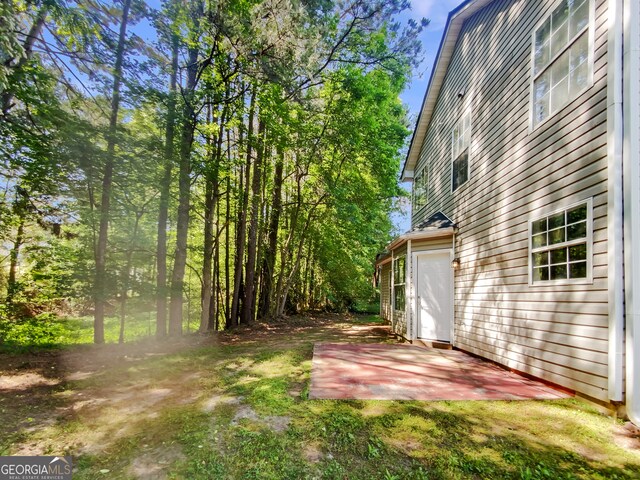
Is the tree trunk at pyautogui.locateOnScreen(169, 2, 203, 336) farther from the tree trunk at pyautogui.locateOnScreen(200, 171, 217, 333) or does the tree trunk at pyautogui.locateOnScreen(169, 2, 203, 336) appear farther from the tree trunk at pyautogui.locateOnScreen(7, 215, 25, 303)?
the tree trunk at pyautogui.locateOnScreen(7, 215, 25, 303)

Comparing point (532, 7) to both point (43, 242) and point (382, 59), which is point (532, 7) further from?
point (43, 242)

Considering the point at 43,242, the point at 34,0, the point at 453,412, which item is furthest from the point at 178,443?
the point at 43,242

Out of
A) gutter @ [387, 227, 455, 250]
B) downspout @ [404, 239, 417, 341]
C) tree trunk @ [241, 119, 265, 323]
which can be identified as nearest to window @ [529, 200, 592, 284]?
gutter @ [387, 227, 455, 250]

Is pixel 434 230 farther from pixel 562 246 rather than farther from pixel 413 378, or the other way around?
pixel 413 378

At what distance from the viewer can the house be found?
3133 millimetres

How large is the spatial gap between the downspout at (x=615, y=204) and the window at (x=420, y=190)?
697 centimetres

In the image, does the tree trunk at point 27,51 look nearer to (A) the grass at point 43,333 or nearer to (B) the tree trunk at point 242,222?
(A) the grass at point 43,333

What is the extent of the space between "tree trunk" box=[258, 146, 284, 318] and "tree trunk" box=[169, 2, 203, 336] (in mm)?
4614

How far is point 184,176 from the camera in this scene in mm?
7422

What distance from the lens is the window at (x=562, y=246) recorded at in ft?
11.7

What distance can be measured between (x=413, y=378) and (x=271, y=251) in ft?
29.4

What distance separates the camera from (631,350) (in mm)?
2951

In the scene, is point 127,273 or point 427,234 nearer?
point 127,273

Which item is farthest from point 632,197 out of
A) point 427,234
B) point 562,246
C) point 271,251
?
point 271,251
